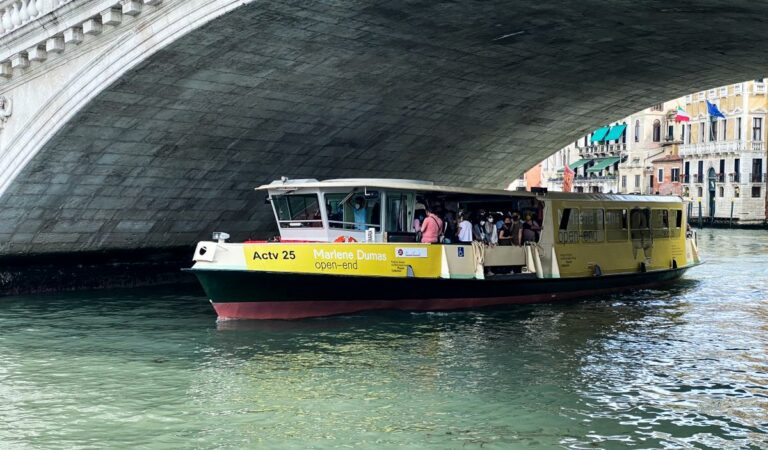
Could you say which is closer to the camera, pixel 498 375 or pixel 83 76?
pixel 498 375

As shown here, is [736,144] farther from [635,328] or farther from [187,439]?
[187,439]

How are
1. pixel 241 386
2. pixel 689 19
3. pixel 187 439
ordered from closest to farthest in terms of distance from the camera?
1. pixel 187 439
2. pixel 241 386
3. pixel 689 19

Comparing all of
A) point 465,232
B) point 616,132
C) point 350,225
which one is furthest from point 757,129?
point 350,225

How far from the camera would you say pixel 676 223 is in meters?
26.3

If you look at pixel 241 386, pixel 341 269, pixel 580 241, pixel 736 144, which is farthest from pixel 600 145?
pixel 241 386

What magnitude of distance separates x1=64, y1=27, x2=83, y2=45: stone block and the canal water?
4.96m

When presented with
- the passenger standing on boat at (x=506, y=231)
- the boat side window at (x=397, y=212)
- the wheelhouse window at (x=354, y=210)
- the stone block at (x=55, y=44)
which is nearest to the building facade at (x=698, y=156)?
the passenger standing on boat at (x=506, y=231)

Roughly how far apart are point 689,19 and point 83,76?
11.1m

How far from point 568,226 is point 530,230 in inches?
42.1

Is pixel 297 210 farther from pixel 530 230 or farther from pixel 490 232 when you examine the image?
pixel 530 230

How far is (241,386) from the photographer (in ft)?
39.8

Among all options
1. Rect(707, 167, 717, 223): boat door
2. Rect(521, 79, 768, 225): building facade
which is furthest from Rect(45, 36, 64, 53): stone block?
Rect(707, 167, 717, 223): boat door

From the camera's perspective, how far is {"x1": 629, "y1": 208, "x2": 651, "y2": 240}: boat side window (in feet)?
78.1

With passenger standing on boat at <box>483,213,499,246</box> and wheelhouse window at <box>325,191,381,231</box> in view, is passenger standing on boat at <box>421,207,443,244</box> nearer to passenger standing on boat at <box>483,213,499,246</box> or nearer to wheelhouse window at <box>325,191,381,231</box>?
wheelhouse window at <box>325,191,381,231</box>
